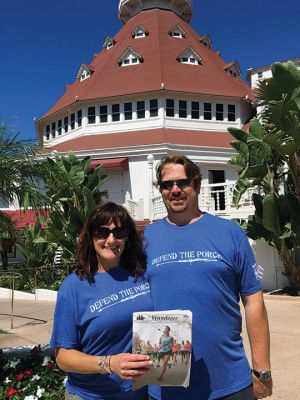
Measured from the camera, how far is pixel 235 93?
26125 millimetres

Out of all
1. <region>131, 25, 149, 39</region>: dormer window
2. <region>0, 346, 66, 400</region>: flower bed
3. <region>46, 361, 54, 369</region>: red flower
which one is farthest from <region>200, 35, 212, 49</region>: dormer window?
<region>46, 361, 54, 369</region>: red flower

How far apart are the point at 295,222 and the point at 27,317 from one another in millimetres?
7039

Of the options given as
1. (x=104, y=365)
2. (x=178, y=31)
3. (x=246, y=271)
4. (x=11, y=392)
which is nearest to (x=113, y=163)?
(x=178, y=31)

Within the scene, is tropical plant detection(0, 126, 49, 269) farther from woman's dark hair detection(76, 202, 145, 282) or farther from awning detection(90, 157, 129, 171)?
awning detection(90, 157, 129, 171)

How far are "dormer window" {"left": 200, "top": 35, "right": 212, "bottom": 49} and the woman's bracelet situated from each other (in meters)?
33.7

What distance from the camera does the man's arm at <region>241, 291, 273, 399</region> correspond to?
7.39 feet

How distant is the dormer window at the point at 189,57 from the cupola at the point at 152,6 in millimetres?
8234

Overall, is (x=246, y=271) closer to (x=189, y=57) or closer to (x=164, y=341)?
(x=164, y=341)

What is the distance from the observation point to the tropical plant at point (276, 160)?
8.91 metres

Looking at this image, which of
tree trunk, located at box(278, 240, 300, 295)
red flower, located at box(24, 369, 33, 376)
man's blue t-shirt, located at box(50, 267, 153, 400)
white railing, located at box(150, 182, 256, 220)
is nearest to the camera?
man's blue t-shirt, located at box(50, 267, 153, 400)

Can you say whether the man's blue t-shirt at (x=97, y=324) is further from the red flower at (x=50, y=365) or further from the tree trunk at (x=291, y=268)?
the tree trunk at (x=291, y=268)

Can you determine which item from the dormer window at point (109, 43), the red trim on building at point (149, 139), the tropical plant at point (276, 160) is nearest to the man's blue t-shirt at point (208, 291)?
the tropical plant at point (276, 160)

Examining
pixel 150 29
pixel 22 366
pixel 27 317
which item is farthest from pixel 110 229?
pixel 150 29

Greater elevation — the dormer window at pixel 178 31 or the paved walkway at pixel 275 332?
the dormer window at pixel 178 31
